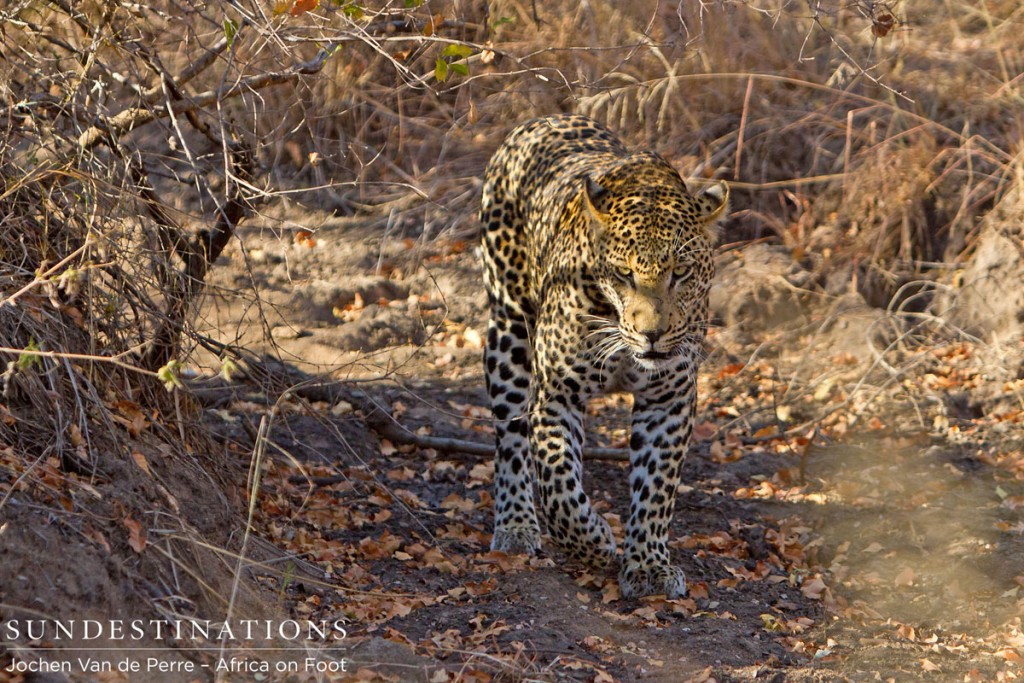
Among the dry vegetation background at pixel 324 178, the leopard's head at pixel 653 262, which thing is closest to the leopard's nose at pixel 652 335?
the leopard's head at pixel 653 262

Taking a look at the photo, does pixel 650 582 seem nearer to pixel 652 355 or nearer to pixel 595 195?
pixel 652 355

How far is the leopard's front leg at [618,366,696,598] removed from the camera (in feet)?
18.9

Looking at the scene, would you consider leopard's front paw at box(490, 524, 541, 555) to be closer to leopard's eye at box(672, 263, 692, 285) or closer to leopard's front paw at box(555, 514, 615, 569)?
leopard's front paw at box(555, 514, 615, 569)

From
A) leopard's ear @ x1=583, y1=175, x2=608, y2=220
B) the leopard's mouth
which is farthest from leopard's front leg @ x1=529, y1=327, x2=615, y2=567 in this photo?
leopard's ear @ x1=583, y1=175, x2=608, y2=220

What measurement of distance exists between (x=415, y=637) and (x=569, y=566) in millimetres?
1311

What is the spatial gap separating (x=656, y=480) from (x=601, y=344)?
704mm

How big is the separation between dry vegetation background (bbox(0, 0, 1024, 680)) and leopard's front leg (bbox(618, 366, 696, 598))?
2.03ft

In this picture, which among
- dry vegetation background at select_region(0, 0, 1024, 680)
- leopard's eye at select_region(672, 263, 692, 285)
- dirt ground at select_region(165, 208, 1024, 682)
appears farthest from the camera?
leopard's eye at select_region(672, 263, 692, 285)

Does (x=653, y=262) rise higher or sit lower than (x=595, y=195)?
lower

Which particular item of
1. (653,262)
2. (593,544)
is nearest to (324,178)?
(593,544)

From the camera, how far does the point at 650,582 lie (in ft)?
18.9

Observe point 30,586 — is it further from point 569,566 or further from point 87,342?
point 569,566

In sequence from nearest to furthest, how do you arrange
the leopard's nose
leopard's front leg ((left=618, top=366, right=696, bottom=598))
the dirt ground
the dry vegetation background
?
the dry vegetation background < the dirt ground < the leopard's nose < leopard's front leg ((left=618, top=366, right=696, bottom=598))

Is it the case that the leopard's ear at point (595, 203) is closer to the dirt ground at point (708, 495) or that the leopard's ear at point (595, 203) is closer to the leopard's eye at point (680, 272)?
the leopard's eye at point (680, 272)
